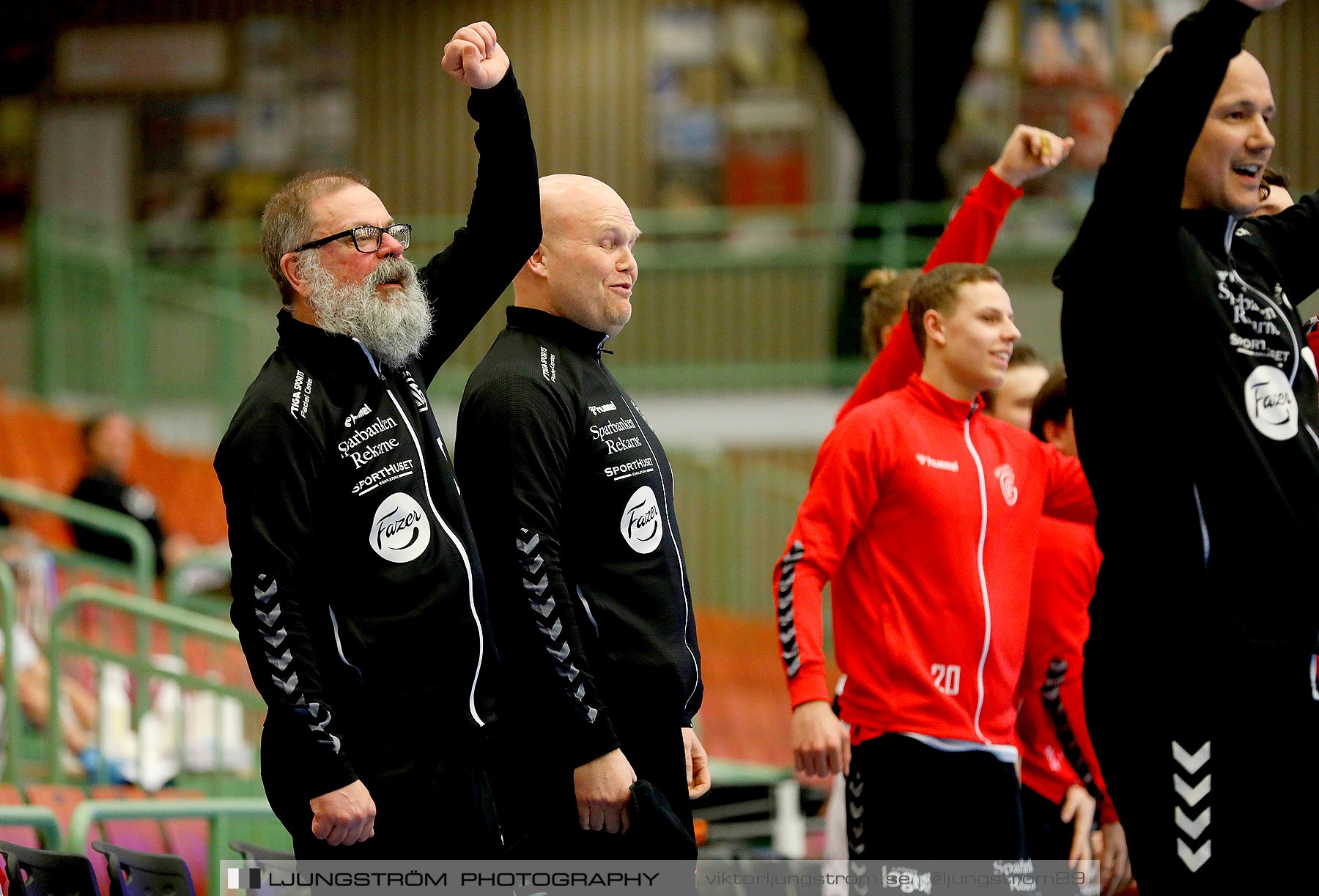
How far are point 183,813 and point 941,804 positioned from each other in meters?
1.97

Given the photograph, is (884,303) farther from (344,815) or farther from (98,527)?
(98,527)

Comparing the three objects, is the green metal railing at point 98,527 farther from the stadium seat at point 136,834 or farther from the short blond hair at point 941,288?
the short blond hair at point 941,288

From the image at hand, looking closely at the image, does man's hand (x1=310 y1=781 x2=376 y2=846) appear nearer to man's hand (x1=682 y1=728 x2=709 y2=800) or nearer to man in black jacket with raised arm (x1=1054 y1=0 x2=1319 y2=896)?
man's hand (x1=682 y1=728 x2=709 y2=800)

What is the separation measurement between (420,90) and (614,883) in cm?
1120

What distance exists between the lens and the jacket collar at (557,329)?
337 centimetres

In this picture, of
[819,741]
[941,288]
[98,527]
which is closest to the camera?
[819,741]

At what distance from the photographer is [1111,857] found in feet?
13.6

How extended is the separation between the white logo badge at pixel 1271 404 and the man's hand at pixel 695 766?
4.34 feet

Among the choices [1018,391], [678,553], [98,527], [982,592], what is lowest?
[98,527]

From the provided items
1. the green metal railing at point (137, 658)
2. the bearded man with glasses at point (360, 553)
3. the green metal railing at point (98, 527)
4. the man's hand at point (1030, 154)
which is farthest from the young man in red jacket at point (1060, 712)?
the green metal railing at point (98, 527)

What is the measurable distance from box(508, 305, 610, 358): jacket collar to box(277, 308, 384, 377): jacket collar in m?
0.41

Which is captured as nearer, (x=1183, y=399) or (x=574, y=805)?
(x=1183, y=399)

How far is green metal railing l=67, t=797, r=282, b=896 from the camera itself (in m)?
4.01

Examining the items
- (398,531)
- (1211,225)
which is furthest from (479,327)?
(1211,225)
